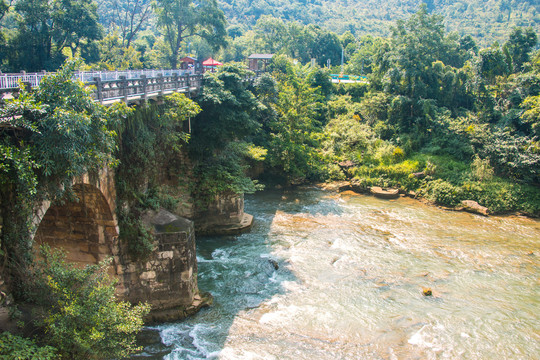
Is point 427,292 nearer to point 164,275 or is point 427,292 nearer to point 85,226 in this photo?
point 164,275

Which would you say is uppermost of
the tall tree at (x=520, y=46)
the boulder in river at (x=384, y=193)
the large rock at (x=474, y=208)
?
the tall tree at (x=520, y=46)

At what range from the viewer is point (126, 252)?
43.4 feet

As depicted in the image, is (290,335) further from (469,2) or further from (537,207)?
(469,2)

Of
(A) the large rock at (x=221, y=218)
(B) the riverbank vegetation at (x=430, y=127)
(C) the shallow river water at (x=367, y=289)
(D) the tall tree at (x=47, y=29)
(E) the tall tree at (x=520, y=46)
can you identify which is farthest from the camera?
(E) the tall tree at (x=520, y=46)

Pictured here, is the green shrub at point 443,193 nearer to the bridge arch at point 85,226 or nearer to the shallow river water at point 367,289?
the shallow river water at point 367,289

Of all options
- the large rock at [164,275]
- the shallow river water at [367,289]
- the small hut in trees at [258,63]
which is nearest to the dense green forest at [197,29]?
the small hut in trees at [258,63]

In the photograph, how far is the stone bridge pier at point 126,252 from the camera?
12.7 metres

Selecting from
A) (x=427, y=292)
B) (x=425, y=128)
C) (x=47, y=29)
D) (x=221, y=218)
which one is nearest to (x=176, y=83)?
(x=221, y=218)

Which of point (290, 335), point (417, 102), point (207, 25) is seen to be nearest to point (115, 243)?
point (290, 335)

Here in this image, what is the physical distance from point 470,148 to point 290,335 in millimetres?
21855

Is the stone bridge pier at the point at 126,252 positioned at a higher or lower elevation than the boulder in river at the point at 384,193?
higher

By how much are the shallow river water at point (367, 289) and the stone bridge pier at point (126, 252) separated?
2.89 ft

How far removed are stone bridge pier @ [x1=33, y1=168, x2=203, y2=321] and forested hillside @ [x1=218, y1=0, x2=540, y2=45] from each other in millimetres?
95257

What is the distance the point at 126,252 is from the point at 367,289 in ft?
28.1
